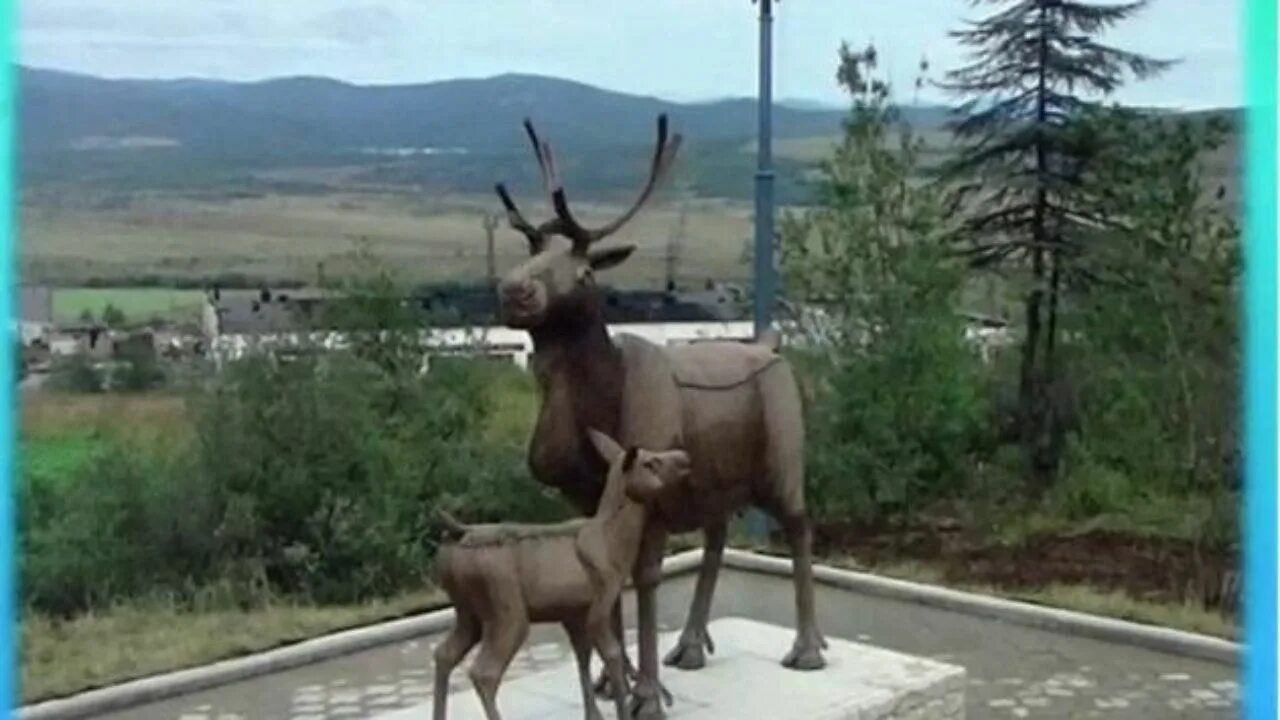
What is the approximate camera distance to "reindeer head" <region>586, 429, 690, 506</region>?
406cm

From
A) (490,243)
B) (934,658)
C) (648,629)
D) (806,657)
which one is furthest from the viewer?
(490,243)

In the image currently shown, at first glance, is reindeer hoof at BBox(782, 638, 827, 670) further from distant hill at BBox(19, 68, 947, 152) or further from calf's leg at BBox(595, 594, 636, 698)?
distant hill at BBox(19, 68, 947, 152)

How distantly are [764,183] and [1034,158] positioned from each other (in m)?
1.99

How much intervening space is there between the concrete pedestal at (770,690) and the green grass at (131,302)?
2400 mm

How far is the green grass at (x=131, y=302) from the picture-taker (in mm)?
6129

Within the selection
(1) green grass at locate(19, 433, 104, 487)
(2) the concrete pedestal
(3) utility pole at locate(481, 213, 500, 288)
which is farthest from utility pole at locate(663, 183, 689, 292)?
(1) green grass at locate(19, 433, 104, 487)

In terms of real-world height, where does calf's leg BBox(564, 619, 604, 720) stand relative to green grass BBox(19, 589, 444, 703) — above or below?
above

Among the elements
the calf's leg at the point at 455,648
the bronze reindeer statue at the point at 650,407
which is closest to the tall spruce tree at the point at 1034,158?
the bronze reindeer statue at the point at 650,407

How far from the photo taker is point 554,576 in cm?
396

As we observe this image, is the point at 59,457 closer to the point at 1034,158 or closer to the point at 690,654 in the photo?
the point at 690,654

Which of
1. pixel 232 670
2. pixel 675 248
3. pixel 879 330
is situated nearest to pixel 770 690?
→ pixel 232 670

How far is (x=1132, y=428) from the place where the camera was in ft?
26.4

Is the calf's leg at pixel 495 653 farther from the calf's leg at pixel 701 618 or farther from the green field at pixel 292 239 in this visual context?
the green field at pixel 292 239

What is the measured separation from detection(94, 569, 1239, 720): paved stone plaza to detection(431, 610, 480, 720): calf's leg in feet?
3.48
